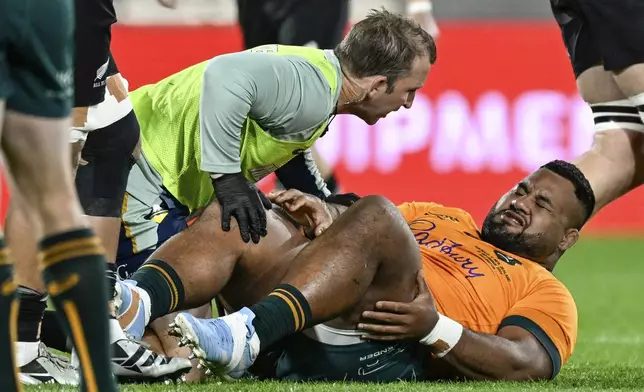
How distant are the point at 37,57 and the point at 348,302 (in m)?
1.30

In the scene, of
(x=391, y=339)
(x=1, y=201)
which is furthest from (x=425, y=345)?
(x=1, y=201)

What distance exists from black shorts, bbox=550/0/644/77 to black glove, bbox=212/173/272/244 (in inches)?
69.2

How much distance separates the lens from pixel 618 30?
468 centimetres

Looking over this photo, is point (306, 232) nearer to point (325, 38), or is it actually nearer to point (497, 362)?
point (497, 362)

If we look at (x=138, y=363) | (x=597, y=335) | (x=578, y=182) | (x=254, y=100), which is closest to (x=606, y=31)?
(x=578, y=182)

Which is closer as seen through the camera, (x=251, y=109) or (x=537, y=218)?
(x=251, y=109)

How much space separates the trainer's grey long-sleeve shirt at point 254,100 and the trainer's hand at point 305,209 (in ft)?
0.66

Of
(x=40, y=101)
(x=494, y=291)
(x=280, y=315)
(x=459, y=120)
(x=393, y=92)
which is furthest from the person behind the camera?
(x=459, y=120)

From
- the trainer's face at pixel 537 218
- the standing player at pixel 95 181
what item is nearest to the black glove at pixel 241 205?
the standing player at pixel 95 181

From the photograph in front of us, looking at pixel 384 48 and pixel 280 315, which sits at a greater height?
pixel 384 48

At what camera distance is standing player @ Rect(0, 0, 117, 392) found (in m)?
2.44

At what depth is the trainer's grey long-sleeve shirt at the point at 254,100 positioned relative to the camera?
Result: 3604mm

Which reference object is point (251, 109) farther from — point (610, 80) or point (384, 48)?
point (610, 80)

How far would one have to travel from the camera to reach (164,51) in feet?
32.5
